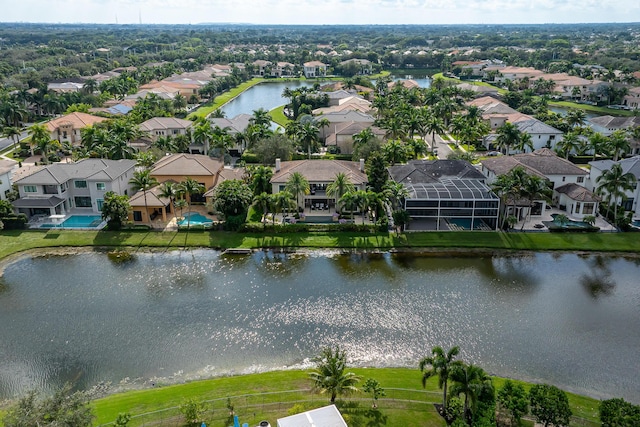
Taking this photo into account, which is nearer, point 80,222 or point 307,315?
point 307,315

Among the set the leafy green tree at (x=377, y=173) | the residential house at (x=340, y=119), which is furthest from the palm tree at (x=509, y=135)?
the leafy green tree at (x=377, y=173)

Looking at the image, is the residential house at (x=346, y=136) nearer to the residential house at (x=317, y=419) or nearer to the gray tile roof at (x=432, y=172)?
the gray tile roof at (x=432, y=172)

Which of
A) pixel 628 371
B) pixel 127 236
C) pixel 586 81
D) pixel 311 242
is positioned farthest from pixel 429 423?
pixel 586 81

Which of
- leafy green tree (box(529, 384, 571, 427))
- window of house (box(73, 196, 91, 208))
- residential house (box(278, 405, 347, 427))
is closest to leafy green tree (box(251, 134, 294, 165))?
window of house (box(73, 196, 91, 208))

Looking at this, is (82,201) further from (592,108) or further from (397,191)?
(592,108)

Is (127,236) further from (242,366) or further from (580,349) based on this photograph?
(580,349)

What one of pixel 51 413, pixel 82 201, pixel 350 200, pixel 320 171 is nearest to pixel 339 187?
pixel 350 200
